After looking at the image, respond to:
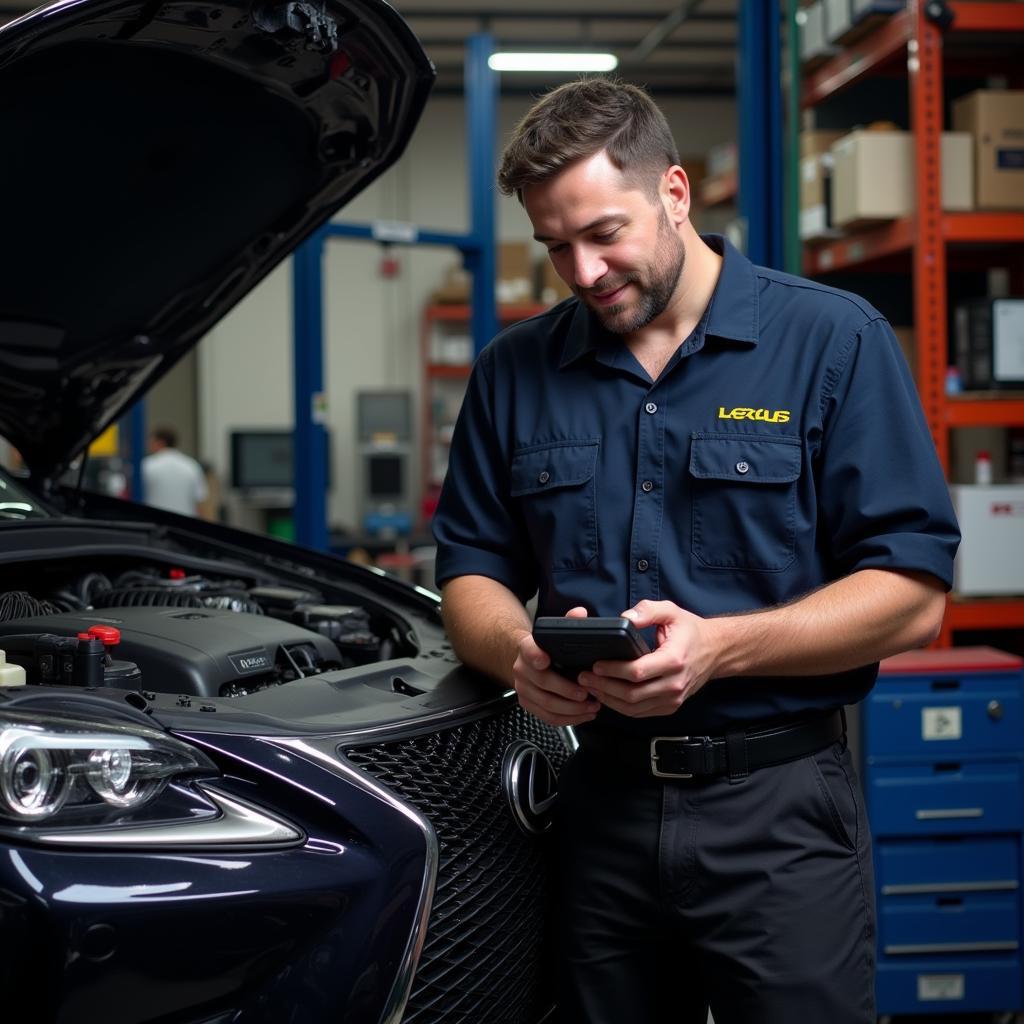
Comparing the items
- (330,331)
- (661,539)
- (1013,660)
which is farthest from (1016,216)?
(330,331)

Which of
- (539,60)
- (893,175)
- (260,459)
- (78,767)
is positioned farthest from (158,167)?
(260,459)

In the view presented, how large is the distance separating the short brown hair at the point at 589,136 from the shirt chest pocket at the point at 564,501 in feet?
1.12

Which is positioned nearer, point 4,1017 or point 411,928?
point 4,1017

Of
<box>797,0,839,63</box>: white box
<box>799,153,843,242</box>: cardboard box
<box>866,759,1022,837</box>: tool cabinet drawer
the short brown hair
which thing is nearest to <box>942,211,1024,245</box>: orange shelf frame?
<box>799,153,843,242</box>: cardboard box

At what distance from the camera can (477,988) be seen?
1.46 meters

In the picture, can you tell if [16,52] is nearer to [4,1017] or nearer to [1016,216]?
[4,1017]

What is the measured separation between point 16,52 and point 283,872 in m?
0.99

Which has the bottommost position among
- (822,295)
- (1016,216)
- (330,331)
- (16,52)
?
(822,295)

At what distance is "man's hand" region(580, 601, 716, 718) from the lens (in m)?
1.32

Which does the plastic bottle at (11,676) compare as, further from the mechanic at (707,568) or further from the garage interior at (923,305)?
the garage interior at (923,305)

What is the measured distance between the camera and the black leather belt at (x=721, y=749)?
4.98 ft

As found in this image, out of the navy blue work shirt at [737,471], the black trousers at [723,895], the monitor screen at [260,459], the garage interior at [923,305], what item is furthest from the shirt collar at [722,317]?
the monitor screen at [260,459]

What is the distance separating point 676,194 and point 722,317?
17 cm

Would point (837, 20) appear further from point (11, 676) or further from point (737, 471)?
point (11, 676)
